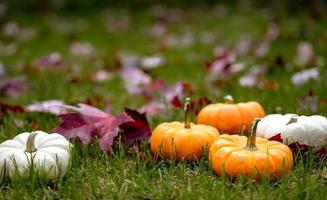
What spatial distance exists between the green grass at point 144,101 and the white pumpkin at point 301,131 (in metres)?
0.08

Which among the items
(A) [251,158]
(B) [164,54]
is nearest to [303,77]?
(A) [251,158]

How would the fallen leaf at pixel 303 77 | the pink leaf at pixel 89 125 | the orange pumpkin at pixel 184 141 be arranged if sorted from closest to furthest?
the orange pumpkin at pixel 184 141, the pink leaf at pixel 89 125, the fallen leaf at pixel 303 77

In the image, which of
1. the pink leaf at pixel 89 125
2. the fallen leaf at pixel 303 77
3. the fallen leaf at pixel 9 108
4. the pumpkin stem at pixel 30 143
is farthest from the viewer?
the fallen leaf at pixel 303 77

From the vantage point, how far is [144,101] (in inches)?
142

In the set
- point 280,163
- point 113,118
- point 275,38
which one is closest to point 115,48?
point 275,38

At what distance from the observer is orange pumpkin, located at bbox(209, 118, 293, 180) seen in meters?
1.88

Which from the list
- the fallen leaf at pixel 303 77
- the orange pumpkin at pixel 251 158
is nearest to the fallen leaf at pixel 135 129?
the orange pumpkin at pixel 251 158

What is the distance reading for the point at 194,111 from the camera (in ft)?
9.37

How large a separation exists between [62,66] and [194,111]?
8.16 feet

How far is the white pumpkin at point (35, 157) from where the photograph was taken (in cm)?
191

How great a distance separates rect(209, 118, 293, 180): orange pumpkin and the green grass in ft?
0.14

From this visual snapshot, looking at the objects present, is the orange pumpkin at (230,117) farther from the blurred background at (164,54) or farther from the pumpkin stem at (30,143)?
the pumpkin stem at (30,143)

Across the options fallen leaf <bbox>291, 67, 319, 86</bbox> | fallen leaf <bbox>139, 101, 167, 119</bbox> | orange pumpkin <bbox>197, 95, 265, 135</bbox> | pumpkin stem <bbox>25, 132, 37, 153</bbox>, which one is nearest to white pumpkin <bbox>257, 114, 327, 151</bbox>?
orange pumpkin <bbox>197, 95, 265, 135</bbox>

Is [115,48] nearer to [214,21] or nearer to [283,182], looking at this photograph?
[214,21]
